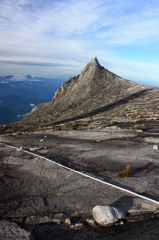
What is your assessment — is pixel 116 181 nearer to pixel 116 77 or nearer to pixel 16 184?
pixel 16 184

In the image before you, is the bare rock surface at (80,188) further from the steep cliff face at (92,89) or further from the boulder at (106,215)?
the steep cliff face at (92,89)

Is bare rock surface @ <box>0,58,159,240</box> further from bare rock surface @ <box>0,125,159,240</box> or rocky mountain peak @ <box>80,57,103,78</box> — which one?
rocky mountain peak @ <box>80,57,103,78</box>

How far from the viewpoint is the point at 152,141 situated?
12.6 metres

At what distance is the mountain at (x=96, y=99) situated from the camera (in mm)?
30719

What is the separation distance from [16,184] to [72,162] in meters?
2.93

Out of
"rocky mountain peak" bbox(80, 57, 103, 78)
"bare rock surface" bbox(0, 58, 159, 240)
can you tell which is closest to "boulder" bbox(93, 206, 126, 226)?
"bare rock surface" bbox(0, 58, 159, 240)

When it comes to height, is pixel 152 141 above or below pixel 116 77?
below

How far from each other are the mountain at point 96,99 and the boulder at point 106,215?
19732 mm

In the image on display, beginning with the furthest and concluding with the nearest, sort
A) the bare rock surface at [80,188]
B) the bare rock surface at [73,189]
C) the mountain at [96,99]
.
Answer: the mountain at [96,99]
the bare rock surface at [73,189]
the bare rock surface at [80,188]

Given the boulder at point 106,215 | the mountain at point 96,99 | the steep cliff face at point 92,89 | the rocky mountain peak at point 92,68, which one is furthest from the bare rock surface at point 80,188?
the rocky mountain peak at point 92,68

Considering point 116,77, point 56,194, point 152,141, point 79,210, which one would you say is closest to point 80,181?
point 56,194

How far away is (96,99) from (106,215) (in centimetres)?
3522

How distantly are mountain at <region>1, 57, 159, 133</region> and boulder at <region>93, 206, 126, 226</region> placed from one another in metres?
19.7

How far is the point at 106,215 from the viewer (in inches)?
193
